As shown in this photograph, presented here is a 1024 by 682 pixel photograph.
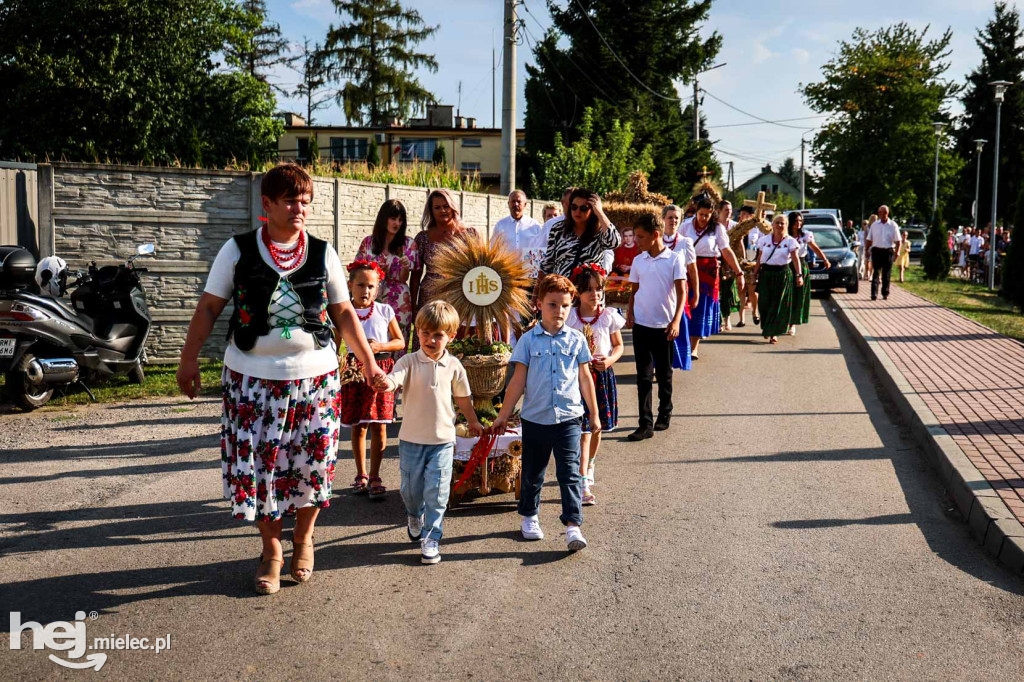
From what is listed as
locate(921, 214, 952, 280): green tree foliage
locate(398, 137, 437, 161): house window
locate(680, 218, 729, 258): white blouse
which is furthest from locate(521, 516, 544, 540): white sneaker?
locate(398, 137, 437, 161): house window

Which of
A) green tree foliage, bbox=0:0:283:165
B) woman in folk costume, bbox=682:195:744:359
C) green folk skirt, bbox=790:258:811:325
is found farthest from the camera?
green tree foliage, bbox=0:0:283:165

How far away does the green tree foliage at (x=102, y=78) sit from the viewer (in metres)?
33.5

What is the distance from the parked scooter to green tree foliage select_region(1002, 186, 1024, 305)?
17735 millimetres

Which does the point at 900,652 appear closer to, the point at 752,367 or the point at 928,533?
the point at 928,533

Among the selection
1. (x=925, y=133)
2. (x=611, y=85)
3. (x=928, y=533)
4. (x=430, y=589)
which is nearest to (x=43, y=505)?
(x=430, y=589)

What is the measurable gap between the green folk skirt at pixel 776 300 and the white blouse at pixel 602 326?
905 centimetres

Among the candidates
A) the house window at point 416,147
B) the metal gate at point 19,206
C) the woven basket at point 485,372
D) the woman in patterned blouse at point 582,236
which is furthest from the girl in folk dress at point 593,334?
the house window at point 416,147

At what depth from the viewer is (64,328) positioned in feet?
29.4

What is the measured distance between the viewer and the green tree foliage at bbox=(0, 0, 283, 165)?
3350 centimetres

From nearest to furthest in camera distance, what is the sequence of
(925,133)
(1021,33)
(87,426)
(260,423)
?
(260,423) < (87,426) < (925,133) < (1021,33)

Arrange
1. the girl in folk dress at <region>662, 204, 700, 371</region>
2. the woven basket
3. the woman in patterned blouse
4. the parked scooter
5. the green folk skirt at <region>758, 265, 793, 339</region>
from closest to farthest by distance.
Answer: the woven basket, the woman in patterned blouse, the parked scooter, the girl in folk dress at <region>662, 204, 700, 371</region>, the green folk skirt at <region>758, 265, 793, 339</region>

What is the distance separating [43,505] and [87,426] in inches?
93.2

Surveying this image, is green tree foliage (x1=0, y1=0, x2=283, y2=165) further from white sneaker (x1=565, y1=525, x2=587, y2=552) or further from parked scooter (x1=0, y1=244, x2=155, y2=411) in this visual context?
white sneaker (x1=565, y1=525, x2=587, y2=552)

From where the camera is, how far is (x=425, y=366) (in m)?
5.31
